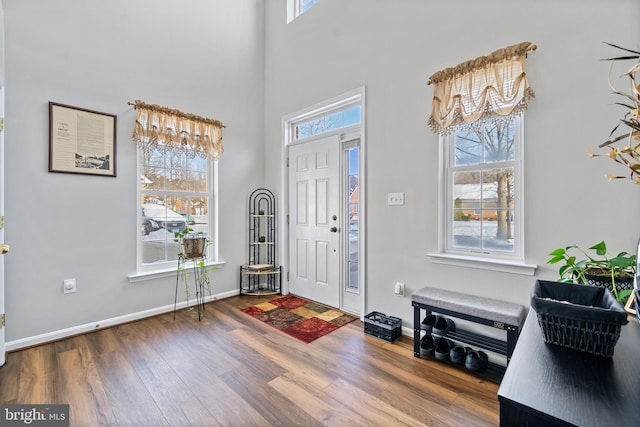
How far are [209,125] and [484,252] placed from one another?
10.3 ft

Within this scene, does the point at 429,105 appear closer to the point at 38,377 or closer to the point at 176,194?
the point at 176,194

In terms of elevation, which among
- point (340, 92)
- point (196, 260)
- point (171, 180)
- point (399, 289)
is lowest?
point (399, 289)

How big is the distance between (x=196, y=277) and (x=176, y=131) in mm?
1660

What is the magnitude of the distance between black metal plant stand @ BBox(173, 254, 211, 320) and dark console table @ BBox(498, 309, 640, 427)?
3182 millimetres

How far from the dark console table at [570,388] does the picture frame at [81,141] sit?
3385mm

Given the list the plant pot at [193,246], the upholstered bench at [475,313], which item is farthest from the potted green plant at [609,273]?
the plant pot at [193,246]

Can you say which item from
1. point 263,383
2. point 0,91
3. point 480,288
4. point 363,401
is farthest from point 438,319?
point 0,91

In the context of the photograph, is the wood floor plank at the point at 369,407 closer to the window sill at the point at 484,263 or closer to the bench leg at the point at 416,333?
the bench leg at the point at 416,333

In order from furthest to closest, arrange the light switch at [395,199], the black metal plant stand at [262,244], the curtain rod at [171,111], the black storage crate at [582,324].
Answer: the black metal plant stand at [262,244]
the curtain rod at [171,111]
the light switch at [395,199]
the black storage crate at [582,324]

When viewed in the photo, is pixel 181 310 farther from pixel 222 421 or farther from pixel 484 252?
pixel 484 252

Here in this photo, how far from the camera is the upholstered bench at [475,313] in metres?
1.95

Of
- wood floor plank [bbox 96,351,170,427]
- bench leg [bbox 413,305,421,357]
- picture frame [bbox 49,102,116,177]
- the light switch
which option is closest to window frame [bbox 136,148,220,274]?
picture frame [bbox 49,102,116,177]

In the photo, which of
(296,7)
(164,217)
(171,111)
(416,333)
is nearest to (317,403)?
(416,333)

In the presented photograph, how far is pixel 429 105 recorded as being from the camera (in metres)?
→ 2.54
